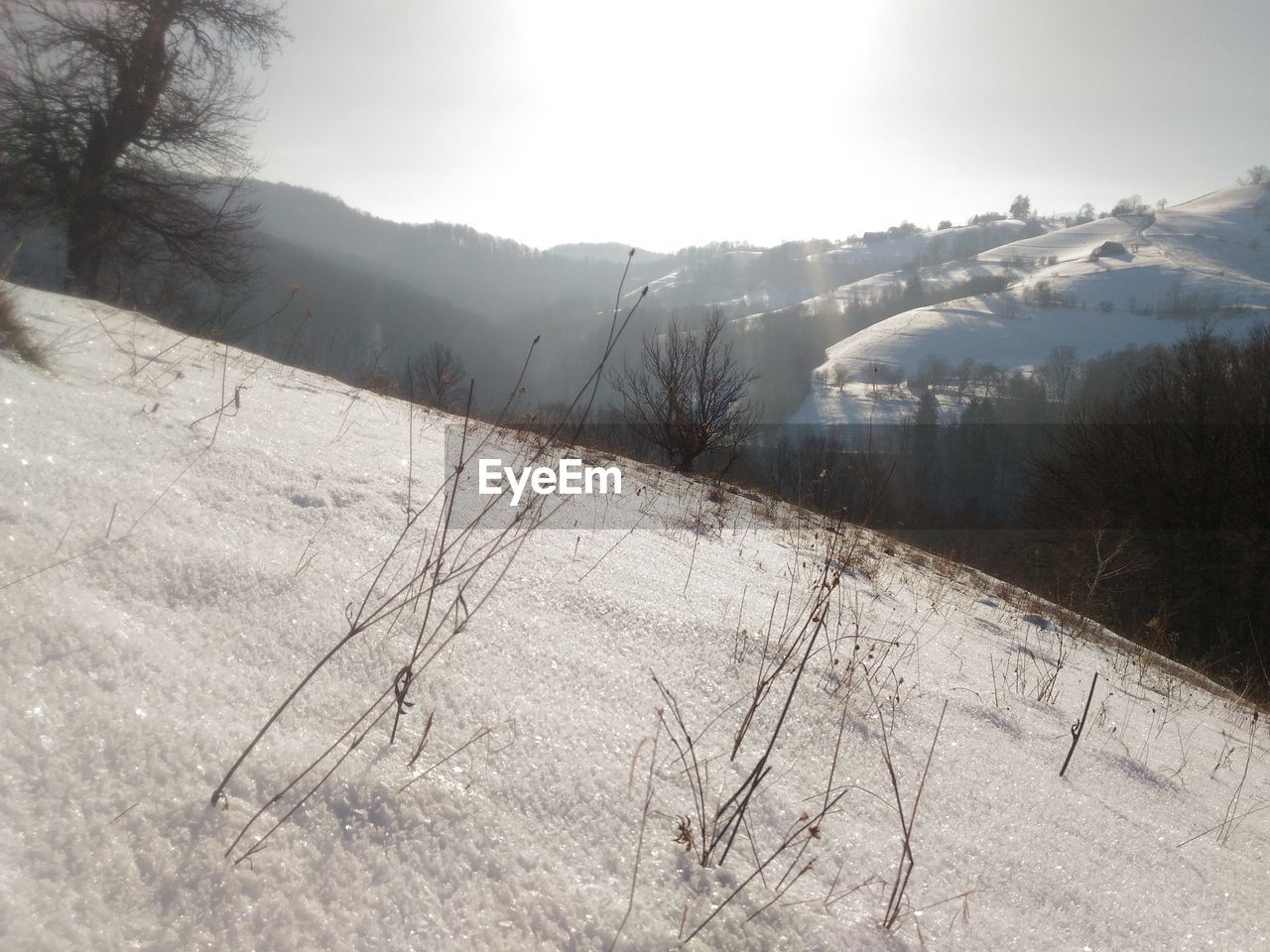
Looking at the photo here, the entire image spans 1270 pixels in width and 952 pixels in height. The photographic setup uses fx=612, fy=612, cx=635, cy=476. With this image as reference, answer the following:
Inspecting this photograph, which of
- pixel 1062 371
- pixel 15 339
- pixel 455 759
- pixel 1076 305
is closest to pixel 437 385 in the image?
pixel 15 339

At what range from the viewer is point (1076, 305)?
73562 millimetres

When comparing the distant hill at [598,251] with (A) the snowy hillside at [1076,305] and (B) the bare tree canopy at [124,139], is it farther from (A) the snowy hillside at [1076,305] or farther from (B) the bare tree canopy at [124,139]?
(B) the bare tree canopy at [124,139]

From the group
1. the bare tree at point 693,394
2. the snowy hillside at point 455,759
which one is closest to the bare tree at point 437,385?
the snowy hillside at point 455,759

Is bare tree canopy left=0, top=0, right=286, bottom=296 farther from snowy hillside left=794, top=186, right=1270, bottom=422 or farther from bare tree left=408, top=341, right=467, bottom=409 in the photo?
snowy hillside left=794, top=186, right=1270, bottom=422

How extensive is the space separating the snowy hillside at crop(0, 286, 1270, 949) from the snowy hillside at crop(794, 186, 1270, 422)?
47081 mm

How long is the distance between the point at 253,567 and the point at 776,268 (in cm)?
14141

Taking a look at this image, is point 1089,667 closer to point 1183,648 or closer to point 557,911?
point 557,911

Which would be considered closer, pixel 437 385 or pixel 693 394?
pixel 437 385

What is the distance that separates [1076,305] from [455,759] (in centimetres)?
9248

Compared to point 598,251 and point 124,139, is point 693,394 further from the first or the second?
point 598,251

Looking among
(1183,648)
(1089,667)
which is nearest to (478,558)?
(1089,667)

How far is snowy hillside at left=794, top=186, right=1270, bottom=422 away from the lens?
6069cm

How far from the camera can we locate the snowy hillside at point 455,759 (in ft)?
2.03

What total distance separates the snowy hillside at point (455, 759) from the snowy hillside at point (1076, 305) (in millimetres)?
47081
